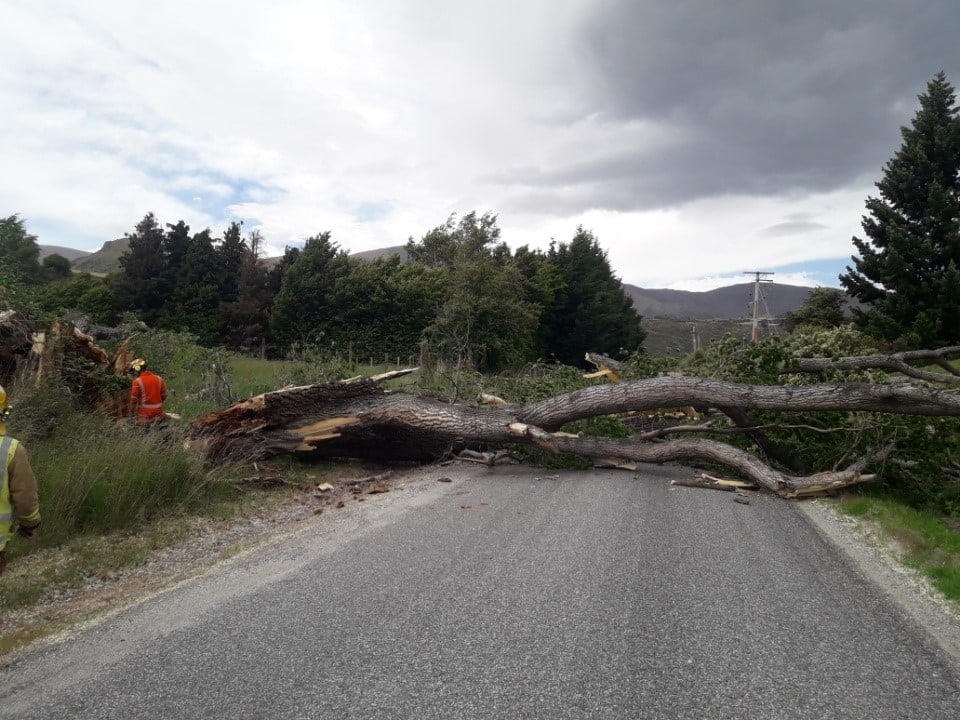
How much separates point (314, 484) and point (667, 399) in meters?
4.68

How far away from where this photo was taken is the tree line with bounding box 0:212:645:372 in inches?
1196

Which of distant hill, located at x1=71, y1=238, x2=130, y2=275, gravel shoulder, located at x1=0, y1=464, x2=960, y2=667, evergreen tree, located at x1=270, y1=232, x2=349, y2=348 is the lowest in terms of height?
gravel shoulder, located at x1=0, y1=464, x2=960, y2=667

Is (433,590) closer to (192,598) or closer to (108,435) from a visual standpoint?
(192,598)

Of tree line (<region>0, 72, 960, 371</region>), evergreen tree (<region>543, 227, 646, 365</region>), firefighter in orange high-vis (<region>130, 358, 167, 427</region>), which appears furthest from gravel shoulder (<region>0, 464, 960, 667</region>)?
evergreen tree (<region>543, 227, 646, 365</region>)

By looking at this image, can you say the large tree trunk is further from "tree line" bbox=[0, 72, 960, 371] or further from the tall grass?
"tree line" bbox=[0, 72, 960, 371]

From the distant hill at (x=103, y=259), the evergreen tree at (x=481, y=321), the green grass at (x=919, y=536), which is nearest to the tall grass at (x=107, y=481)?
the green grass at (x=919, y=536)

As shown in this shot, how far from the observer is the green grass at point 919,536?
4.40 m

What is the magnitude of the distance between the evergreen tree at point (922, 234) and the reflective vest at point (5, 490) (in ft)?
85.2

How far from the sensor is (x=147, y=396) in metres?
7.73

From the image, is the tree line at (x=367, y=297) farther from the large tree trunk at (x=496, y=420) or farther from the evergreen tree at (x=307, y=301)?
the large tree trunk at (x=496, y=420)

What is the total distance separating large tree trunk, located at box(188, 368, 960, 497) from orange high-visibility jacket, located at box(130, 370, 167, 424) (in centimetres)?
58

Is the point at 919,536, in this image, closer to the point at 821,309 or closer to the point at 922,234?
the point at 922,234

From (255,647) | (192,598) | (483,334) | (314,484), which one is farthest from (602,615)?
(483,334)

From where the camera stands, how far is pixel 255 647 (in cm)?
327
